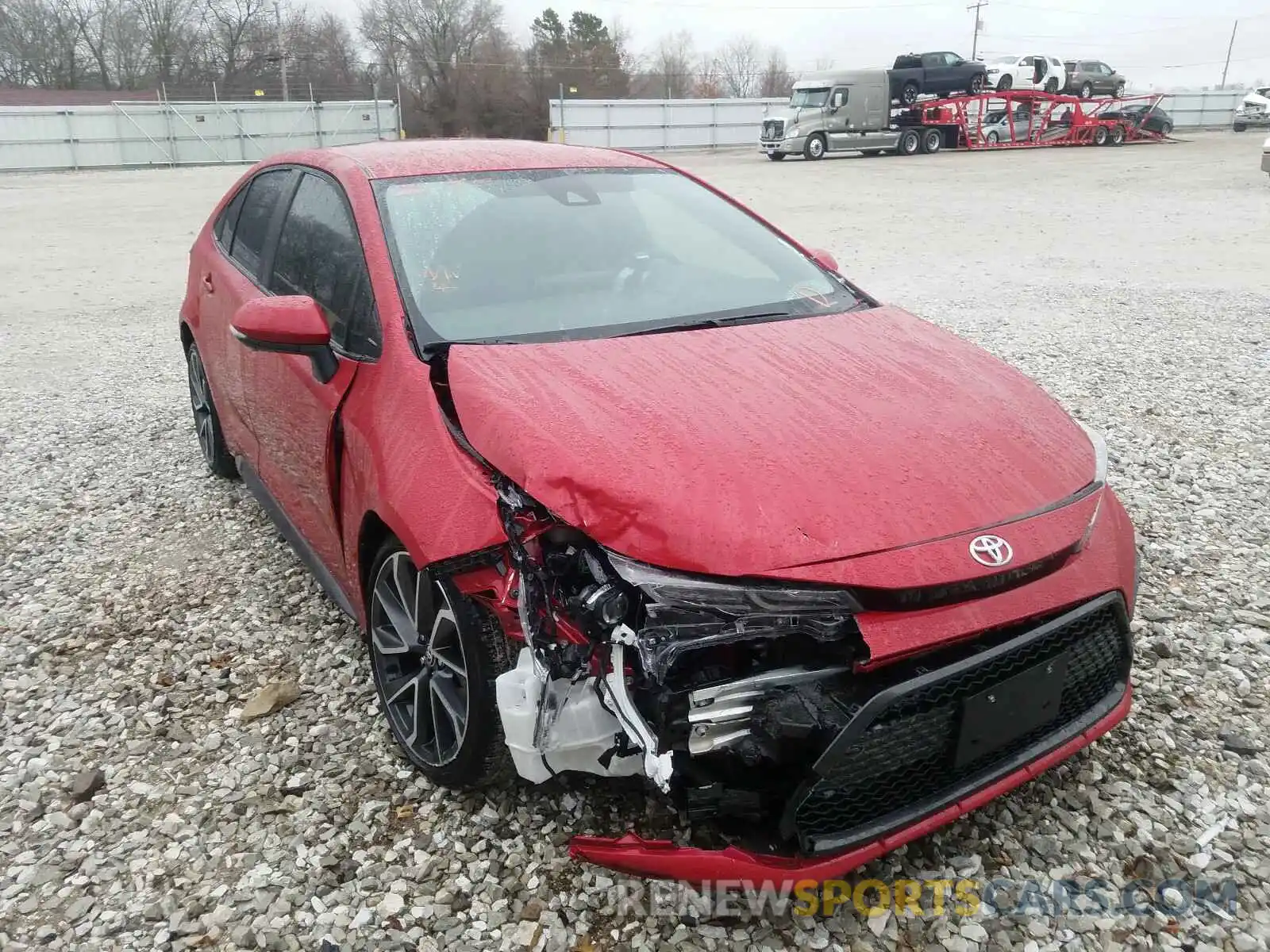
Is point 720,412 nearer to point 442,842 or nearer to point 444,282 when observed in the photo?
point 444,282

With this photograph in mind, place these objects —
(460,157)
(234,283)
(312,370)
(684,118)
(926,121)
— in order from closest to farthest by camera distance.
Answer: (312,370) < (460,157) < (234,283) < (926,121) < (684,118)

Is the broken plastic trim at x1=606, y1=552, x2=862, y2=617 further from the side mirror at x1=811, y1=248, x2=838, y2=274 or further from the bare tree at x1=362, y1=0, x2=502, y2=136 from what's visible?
the bare tree at x1=362, y1=0, x2=502, y2=136

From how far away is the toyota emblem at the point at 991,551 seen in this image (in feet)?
6.32

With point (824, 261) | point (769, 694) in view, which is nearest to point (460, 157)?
point (824, 261)

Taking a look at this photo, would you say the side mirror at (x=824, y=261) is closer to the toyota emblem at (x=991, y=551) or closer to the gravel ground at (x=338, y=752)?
the gravel ground at (x=338, y=752)

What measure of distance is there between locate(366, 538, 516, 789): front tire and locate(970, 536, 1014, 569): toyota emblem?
105 cm

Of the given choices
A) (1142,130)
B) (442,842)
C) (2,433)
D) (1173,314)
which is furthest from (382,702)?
(1142,130)

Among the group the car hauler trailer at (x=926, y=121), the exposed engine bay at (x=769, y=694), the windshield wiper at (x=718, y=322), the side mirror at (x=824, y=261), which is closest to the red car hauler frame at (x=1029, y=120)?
the car hauler trailer at (x=926, y=121)

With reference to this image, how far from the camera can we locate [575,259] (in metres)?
3.06

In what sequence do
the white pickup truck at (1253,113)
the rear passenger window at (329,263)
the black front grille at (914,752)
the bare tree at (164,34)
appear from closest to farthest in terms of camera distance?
the black front grille at (914,752) < the rear passenger window at (329,263) < the white pickup truck at (1253,113) < the bare tree at (164,34)

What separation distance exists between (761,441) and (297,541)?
2023 mm

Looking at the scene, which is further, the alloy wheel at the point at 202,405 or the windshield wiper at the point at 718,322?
the alloy wheel at the point at 202,405

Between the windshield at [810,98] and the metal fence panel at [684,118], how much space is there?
826 cm

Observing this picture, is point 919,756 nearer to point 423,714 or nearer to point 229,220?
point 423,714
